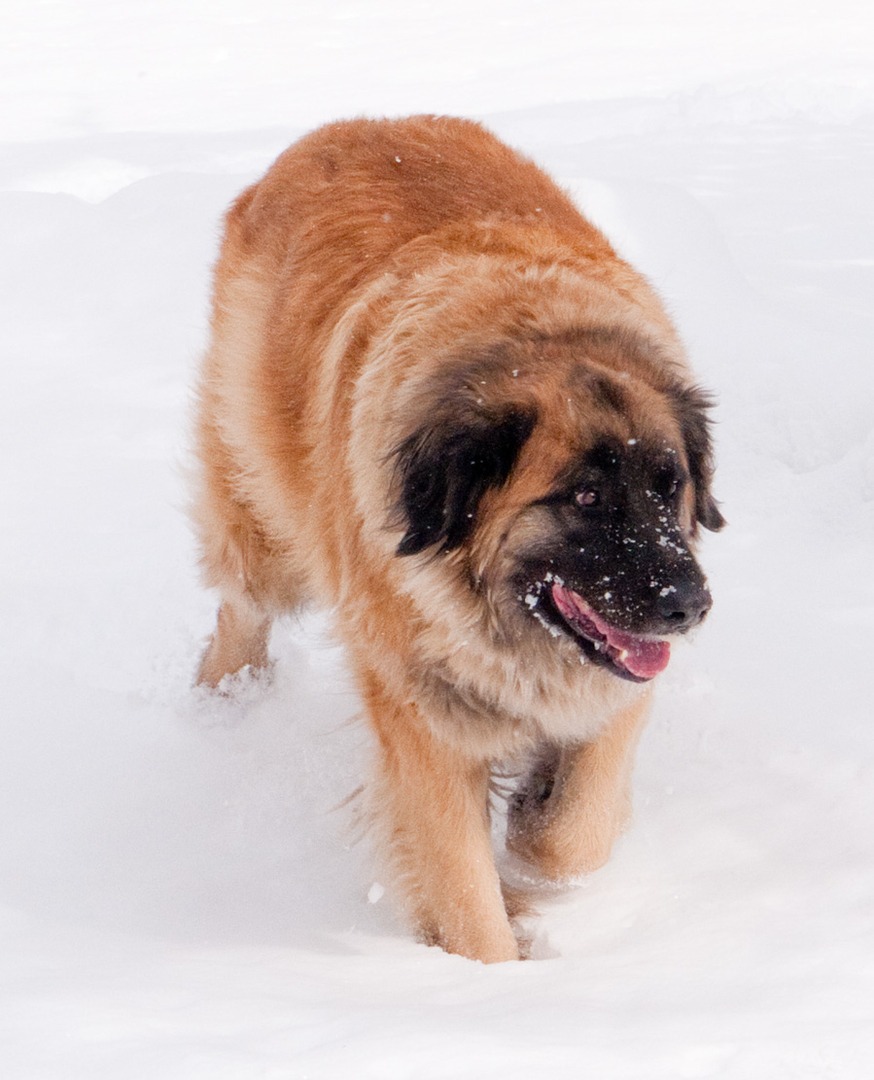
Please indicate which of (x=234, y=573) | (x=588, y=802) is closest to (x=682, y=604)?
(x=588, y=802)

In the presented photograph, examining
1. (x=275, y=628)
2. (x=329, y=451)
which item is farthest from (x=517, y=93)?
(x=329, y=451)

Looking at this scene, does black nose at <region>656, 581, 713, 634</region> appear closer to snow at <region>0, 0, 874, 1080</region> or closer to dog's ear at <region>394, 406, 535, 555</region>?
dog's ear at <region>394, 406, 535, 555</region>

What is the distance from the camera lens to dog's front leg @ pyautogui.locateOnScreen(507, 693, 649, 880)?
3250 millimetres

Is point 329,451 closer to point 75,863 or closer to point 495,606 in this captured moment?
point 495,606

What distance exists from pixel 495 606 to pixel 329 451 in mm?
701

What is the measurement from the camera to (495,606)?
285cm

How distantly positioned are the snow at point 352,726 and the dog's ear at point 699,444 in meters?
0.81

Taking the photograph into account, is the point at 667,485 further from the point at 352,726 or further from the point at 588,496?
the point at 352,726

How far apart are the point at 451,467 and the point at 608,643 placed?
1.72ft

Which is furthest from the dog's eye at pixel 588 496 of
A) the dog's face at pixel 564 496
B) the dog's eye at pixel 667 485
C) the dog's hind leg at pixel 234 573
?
the dog's hind leg at pixel 234 573

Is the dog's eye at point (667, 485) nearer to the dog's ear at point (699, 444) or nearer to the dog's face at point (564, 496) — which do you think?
the dog's face at point (564, 496)

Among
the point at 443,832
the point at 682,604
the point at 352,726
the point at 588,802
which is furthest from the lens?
the point at 352,726

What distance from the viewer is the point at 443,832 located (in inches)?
121

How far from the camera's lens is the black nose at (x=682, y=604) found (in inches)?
100
